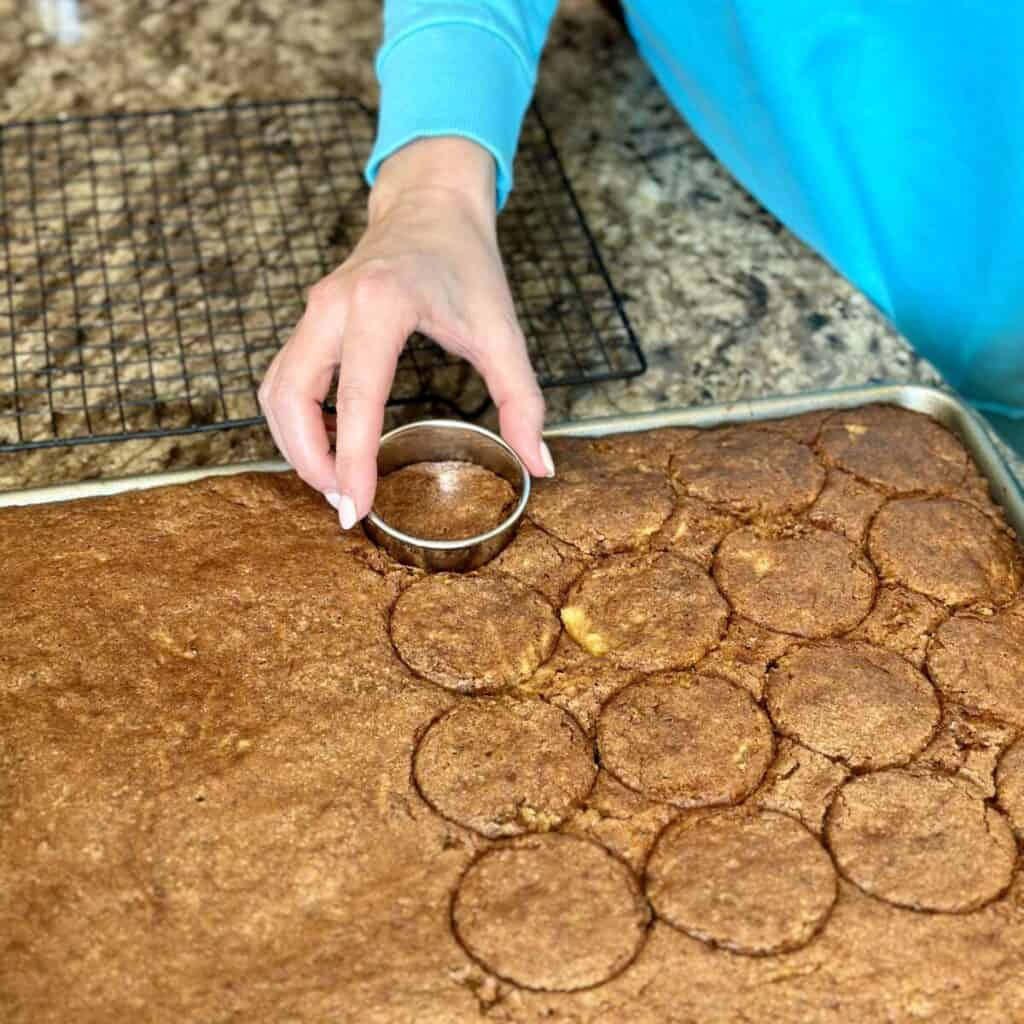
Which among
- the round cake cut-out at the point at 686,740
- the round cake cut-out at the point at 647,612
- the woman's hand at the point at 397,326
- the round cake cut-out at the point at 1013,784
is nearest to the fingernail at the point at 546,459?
the woman's hand at the point at 397,326

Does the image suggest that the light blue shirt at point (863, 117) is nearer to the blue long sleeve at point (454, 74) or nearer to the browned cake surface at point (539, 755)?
the blue long sleeve at point (454, 74)

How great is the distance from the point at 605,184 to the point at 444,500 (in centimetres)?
87

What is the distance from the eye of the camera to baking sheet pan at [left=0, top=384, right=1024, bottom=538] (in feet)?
4.22

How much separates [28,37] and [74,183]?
1.61ft

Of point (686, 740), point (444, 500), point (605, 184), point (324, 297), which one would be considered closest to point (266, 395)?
point (324, 297)

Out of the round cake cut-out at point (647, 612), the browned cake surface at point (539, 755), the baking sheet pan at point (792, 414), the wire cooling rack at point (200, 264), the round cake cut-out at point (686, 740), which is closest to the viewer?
the browned cake surface at point (539, 755)

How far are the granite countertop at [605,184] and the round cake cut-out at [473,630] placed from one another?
1.28 ft

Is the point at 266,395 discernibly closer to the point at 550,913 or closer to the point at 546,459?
the point at 546,459

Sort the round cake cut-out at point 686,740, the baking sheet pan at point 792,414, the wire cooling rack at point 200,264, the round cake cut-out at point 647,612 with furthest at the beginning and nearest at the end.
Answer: the wire cooling rack at point 200,264
the baking sheet pan at point 792,414
the round cake cut-out at point 647,612
the round cake cut-out at point 686,740

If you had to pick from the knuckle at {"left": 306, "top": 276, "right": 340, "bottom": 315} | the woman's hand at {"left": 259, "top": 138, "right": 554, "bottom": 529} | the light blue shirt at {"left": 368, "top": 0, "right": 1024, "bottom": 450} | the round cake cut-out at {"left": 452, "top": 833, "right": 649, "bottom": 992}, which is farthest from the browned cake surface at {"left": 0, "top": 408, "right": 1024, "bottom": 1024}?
the light blue shirt at {"left": 368, "top": 0, "right": 1024, "bottom": 450}

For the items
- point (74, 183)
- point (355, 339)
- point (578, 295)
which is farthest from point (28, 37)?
point (355, 339)

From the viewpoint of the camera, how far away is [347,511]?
45.4 inches

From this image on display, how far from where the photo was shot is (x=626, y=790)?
3.54 feet

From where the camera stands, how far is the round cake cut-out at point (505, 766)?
1054mm
